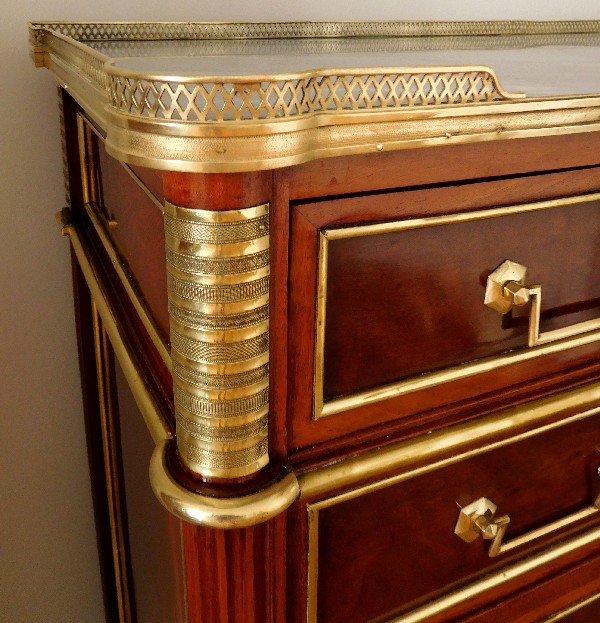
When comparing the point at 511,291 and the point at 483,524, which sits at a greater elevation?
the point at 511,291

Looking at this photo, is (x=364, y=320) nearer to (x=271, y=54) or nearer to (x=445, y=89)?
(x=445, y=89)

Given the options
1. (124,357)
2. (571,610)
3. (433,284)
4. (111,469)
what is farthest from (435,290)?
(111,469)

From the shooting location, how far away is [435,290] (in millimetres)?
414

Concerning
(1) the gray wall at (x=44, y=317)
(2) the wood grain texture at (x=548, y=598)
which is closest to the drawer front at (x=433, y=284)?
(2) the wood grain texture at (x=548, y=598)

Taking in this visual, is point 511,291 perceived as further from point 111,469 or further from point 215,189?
point 111,469

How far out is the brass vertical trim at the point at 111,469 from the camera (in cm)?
74

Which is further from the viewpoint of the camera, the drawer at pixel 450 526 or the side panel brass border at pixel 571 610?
the side panel brass border at pixel 571 610

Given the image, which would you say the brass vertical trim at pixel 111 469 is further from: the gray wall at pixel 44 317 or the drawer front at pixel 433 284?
the drawer front at pixel 433 284

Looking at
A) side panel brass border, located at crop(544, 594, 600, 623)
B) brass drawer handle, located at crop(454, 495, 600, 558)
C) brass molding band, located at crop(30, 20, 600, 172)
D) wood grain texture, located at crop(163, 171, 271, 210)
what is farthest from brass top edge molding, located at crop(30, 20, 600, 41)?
side panel brass border, located at crop(544, 594, 600, 623)

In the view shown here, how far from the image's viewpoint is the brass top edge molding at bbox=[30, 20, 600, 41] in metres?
0.62

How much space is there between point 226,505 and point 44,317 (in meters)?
0.53

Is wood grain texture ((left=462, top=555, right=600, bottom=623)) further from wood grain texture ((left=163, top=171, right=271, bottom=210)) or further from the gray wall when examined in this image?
the gray wall

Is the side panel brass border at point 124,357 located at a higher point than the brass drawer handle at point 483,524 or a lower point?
higher

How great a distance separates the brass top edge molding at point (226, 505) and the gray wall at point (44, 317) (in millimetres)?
482
